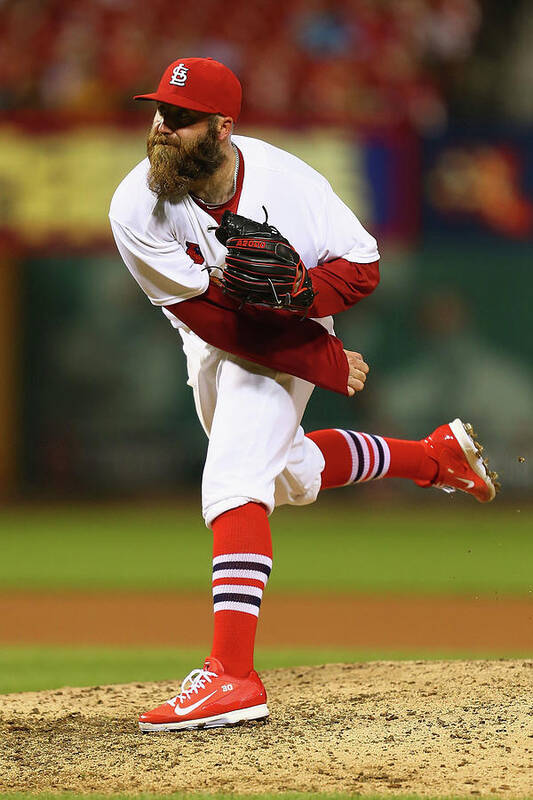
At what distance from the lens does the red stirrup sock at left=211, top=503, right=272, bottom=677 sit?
3.39 metres

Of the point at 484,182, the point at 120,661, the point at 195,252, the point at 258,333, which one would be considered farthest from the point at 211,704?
the point at 484,182

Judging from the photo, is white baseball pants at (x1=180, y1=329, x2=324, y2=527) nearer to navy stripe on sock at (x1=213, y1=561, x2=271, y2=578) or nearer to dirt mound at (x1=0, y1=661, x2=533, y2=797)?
navy stripe on sock at (x1=213, y1=561, x2=271, y2=578)

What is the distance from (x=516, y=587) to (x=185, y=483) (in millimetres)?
5387

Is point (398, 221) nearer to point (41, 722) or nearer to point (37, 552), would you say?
point (37, 552)

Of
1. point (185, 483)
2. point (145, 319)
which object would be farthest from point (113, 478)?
point (145, 319)

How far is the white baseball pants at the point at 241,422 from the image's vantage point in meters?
3.45

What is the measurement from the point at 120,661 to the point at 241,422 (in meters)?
2.35

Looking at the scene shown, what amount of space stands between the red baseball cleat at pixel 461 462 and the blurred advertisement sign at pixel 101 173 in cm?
715

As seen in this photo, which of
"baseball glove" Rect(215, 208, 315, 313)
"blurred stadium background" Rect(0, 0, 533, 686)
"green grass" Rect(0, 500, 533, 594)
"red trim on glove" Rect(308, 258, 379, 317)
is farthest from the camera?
"blurred stadium background" Rect(0, 0, 533, 686)

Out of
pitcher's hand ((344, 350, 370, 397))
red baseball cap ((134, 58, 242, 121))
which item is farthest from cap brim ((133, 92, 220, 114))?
pitcher's hand ((344, 350, 370, 397))

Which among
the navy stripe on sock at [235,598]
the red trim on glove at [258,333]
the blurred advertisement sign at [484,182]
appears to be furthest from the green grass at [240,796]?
the blurred advertisement sign at [484,182]

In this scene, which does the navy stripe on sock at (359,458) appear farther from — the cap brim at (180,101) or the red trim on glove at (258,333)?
the cap brim at (180,101)

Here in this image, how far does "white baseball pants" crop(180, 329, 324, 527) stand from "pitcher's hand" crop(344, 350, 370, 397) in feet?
0.48

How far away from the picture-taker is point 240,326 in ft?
11.4
